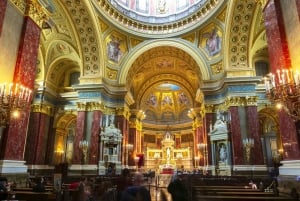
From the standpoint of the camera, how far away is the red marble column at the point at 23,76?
6918 millimetres

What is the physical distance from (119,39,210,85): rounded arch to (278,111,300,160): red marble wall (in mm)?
10845

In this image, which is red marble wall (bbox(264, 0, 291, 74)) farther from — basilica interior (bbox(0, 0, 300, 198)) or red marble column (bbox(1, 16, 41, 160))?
red marble column (bbox(1, 16, 41, 160))

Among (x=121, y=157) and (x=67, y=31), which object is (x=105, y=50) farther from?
(x=121, y=157)

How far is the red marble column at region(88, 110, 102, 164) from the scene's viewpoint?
46.6 feet

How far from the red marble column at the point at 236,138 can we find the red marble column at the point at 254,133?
578 millimetres

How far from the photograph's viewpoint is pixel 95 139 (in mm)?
14531

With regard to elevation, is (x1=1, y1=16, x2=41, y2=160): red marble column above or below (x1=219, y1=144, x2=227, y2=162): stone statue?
above

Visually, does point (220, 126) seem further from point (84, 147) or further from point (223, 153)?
point (84, 147)

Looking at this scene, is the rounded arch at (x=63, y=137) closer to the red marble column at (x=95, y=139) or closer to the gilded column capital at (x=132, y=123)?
the red marble column at (x=95, y=139)

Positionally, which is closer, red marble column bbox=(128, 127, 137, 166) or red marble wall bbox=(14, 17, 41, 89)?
red marble wall bbox=(14, 17, 41, 89)

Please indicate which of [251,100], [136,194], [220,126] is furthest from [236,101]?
[136,194]

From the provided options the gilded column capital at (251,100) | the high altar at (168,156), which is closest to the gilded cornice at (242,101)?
the gilded column capital at (251,100)

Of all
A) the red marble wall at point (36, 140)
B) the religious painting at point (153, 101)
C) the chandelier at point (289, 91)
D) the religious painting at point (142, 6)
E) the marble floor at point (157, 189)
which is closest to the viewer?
the chandelier at point (289, 91)

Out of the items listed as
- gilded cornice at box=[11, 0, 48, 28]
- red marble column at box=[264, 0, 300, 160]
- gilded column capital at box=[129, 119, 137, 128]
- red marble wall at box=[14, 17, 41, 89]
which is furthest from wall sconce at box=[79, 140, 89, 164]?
red marble column at box=[264, 0, 300, 160]
